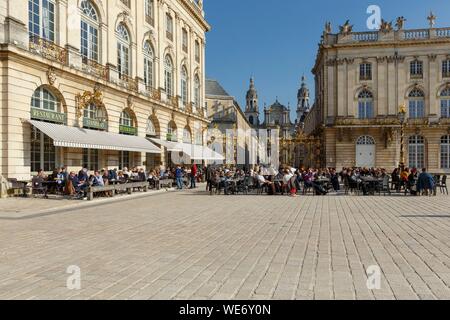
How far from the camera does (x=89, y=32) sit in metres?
20.6

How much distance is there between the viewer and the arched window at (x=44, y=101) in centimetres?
1636

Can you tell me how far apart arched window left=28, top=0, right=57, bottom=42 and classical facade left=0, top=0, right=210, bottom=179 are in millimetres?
44

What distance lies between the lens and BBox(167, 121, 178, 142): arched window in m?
30.4

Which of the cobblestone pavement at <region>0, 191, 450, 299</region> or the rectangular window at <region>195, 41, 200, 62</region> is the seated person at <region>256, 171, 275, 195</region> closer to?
the cobblestone pavement at <region>0, 191, 450, 299</region>

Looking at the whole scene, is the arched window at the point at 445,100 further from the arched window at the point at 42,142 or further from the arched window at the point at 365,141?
the arched window at the point at 42,142

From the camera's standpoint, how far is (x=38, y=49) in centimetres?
1633

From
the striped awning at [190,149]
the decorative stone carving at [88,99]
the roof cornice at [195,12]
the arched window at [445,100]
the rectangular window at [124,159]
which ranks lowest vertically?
the rectangular window at [124,159]

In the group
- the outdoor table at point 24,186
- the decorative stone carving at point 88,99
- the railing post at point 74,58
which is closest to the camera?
the outdoor table at point 24,186

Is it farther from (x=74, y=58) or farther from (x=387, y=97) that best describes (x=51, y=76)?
(x=387, y=97)

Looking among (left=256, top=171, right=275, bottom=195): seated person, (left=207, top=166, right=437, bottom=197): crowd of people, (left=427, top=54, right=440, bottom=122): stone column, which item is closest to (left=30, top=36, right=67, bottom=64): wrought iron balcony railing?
(left=207, top=166, right=437, bottom=197): crowd of people

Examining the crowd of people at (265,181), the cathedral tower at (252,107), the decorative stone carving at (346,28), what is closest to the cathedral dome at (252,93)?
the cathedral tower at (252,107)

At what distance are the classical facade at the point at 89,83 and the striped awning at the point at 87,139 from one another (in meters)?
0.06
